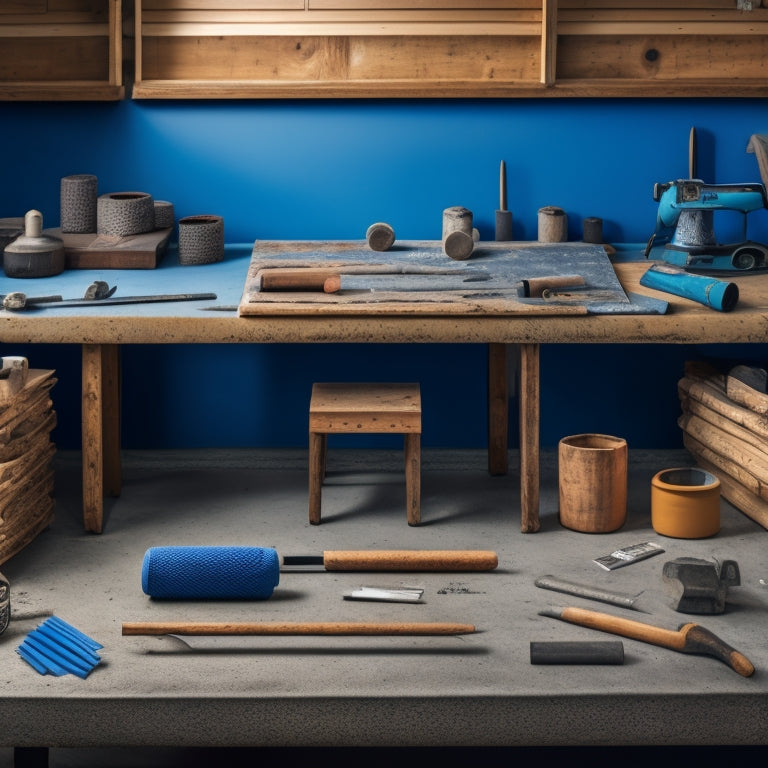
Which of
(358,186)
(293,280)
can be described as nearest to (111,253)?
(293,280)

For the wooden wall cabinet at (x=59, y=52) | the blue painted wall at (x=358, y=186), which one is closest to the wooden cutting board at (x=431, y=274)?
the blue painted wall at (x=358, y=186)

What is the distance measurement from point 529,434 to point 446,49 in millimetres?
1511

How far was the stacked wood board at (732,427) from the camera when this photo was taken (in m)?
4.00

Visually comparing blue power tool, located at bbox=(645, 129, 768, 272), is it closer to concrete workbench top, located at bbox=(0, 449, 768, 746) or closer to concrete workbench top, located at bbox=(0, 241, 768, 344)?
concrete workbench top, located at bbox=(0, 241, 768, 344)

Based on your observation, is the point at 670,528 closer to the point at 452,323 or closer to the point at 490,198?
the point at 452,323

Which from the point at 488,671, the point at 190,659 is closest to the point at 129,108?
the point at 190,659

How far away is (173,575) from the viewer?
347 cm

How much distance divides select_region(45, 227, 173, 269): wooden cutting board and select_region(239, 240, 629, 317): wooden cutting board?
1.18 feet

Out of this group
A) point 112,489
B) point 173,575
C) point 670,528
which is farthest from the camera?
point 112,489

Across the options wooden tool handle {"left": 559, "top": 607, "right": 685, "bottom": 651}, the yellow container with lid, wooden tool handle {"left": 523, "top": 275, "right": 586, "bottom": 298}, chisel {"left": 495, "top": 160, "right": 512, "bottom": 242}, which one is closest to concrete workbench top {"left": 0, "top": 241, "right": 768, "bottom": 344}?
wooden tool handle {"left": 523, "top": 275, "right": 586, "bottom": 298}

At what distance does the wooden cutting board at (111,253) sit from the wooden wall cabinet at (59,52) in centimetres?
55

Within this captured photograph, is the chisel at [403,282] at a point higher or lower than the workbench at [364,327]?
higher

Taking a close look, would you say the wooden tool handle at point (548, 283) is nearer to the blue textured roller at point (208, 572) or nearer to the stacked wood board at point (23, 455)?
the blue textured roller at point (208, 572)

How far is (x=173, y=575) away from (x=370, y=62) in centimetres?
209
